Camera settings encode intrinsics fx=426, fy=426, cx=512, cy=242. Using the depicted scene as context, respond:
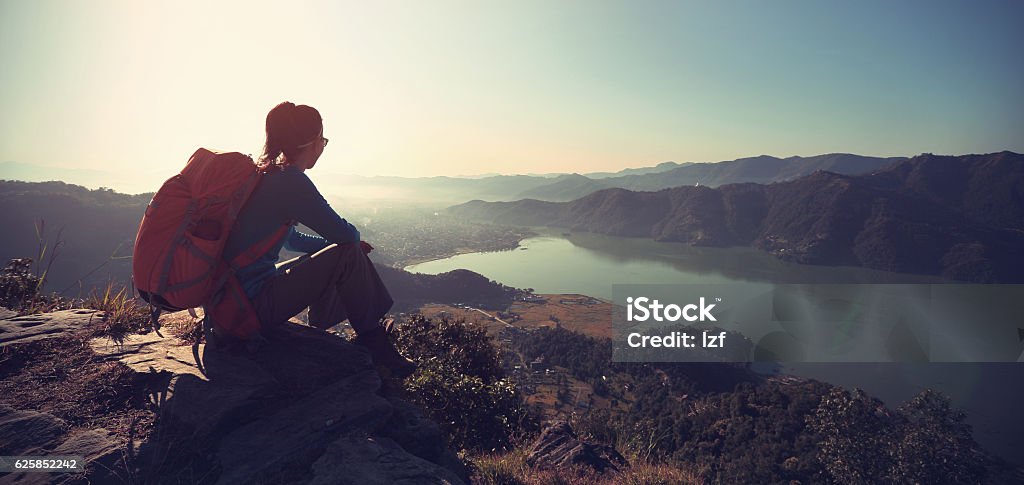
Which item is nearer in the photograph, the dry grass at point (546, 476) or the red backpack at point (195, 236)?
the red backpack at point (195, 236)

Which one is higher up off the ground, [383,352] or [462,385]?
[383,352]

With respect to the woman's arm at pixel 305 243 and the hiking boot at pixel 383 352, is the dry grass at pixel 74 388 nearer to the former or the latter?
the woman's arm at pixel 305 243

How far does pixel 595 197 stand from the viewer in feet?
637

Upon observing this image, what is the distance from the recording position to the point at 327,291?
3.47m

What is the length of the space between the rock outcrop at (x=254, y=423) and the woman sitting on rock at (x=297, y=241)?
431 millimetres

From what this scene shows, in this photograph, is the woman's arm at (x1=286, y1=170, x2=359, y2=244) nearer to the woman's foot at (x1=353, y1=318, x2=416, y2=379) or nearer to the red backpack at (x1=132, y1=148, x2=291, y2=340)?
the red backpack at (x1=132, y1=148, x2=291, y2=340)

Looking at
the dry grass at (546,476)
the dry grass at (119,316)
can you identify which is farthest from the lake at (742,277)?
the dry grass at (119,316)

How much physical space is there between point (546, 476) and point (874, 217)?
483 ft

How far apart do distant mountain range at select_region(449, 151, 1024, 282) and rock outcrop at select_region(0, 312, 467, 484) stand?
132 metres

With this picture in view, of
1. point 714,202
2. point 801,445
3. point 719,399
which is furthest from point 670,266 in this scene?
point 801,445

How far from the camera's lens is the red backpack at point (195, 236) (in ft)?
8.75

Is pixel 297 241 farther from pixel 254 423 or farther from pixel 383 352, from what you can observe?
pixel 254 423

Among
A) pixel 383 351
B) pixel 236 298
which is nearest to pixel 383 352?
pixel 383 351

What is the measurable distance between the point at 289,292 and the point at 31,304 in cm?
383
